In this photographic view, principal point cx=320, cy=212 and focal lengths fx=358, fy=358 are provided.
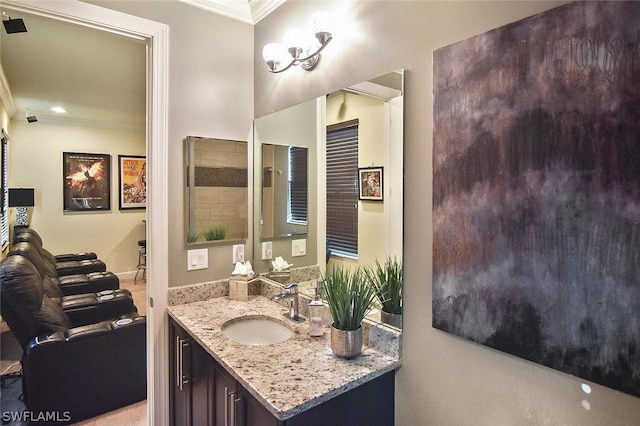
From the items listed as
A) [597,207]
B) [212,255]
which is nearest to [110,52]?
[212,255]

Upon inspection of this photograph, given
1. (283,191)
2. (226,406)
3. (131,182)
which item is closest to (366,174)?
(283,191)

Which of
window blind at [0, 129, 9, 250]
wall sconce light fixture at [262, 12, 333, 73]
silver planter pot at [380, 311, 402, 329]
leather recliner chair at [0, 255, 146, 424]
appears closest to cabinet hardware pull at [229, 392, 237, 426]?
silver planter pot at [380, 311, 402, 329]

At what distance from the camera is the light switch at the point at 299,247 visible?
191 centimetres

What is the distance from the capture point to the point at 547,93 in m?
0.93

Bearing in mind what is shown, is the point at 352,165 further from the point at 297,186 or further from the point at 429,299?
the point at 429,299

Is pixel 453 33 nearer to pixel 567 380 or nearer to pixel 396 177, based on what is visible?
pixel 396 177

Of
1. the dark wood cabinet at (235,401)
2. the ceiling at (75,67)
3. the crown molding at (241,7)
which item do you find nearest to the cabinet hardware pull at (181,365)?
the dark wood cabinet at (235,401)

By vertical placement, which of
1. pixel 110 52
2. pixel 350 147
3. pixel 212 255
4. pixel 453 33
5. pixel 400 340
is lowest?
pixel 400 340

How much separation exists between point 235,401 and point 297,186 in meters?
1.09

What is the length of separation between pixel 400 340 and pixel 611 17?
44.0 inches

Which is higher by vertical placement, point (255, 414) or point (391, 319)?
point (391, 319)

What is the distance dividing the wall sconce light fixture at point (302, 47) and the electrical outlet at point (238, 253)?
3.39ft

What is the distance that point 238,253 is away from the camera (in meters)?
2.19

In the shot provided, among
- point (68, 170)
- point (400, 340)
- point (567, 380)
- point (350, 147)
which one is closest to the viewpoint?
point (567, 380)
